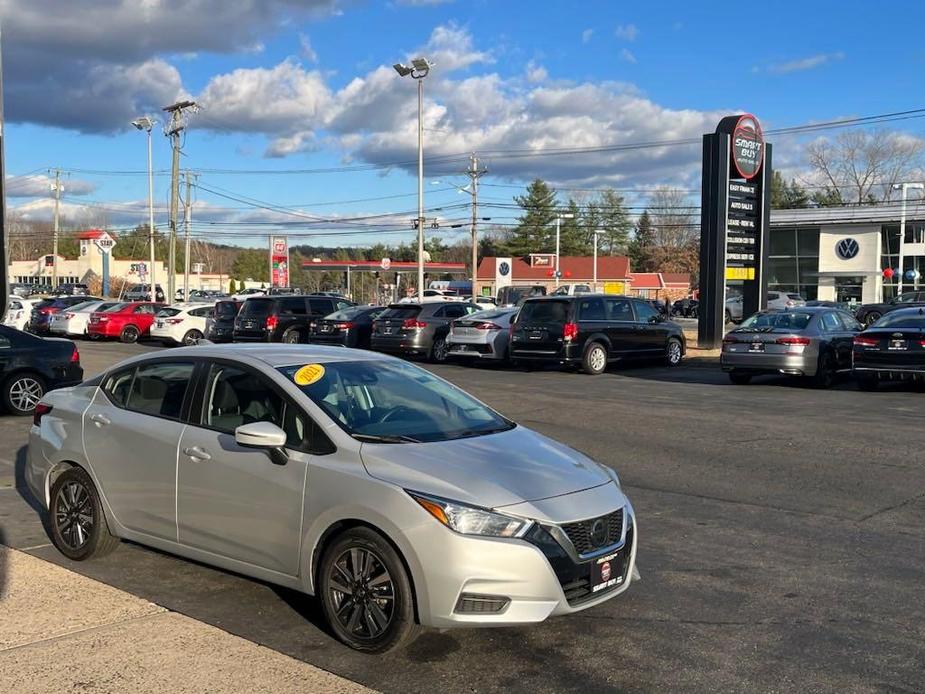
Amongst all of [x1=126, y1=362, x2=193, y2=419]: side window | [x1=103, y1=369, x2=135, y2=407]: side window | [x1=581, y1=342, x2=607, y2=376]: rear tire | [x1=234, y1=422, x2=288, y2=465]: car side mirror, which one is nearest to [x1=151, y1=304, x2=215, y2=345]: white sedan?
[x1=581, y1=342, x2=607, y2=376]: rear tire

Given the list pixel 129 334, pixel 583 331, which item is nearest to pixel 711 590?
pixel 583 331

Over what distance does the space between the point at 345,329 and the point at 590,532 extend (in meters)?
21.5

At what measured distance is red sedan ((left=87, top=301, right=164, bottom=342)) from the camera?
3322 cm

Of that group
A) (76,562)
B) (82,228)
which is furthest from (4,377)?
(82,228)

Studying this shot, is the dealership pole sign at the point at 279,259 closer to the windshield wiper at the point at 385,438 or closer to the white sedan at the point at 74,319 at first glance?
the white sedan at the point at 74,319

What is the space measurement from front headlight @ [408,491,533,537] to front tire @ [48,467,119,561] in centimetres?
276

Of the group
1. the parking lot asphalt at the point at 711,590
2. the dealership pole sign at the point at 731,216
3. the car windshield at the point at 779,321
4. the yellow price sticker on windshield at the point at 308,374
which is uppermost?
the dealership pole sign at the point at 731,216

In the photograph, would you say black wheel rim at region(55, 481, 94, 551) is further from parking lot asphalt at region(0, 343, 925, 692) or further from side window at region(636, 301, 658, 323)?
side window at region(636, 301, 658, 323)

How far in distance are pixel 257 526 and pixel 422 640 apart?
1071mm

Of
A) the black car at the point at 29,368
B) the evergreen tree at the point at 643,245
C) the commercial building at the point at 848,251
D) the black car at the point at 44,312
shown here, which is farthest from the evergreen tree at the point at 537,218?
the black car at the point at 29,368

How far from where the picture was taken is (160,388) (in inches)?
233

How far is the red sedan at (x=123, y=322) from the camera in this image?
33.2 meters

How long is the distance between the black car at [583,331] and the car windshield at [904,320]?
5.76 m

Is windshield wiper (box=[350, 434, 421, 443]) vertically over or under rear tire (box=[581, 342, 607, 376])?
over
